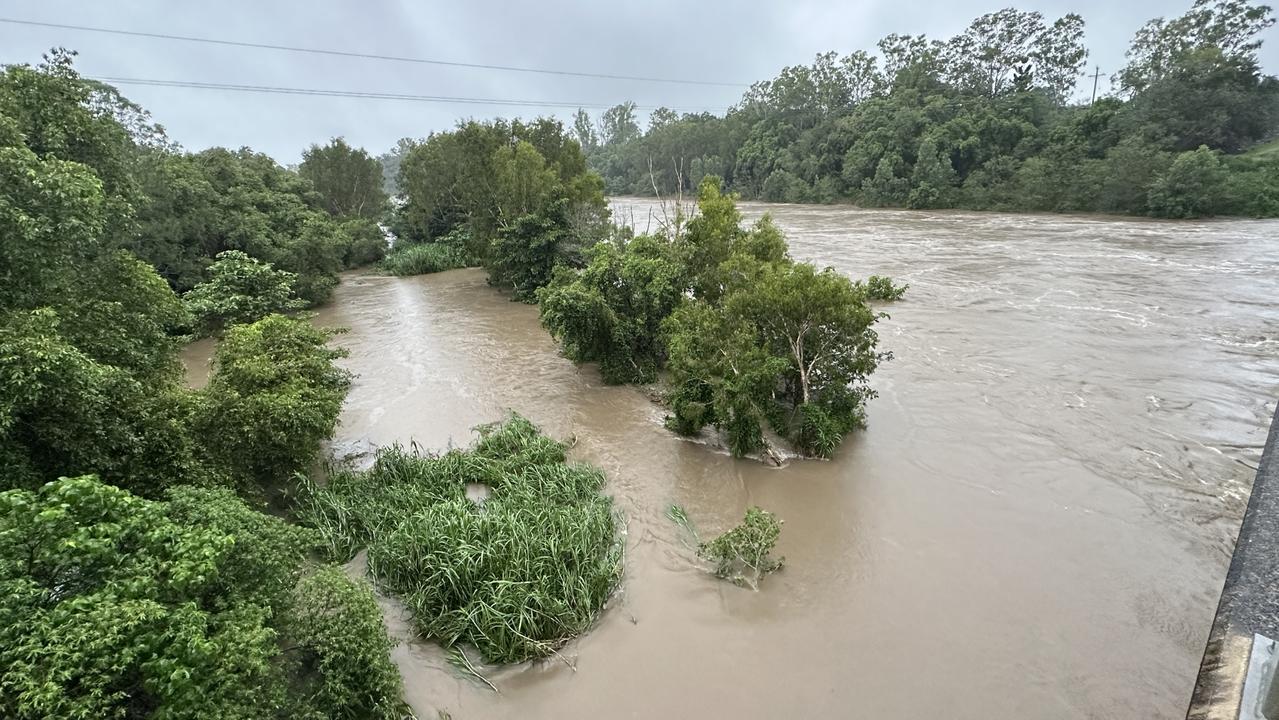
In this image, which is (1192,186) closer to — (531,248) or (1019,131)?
(1019,131)

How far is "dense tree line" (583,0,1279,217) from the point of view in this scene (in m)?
34.1

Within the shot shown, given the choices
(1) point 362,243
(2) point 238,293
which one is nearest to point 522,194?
(2) point 238,293

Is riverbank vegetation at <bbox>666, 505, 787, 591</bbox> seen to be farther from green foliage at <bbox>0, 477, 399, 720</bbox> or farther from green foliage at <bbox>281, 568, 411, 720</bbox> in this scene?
green foliage at <bbox>0, 477, 399, 720</bbox>

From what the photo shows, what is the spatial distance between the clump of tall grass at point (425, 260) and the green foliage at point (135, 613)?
86.1 ft

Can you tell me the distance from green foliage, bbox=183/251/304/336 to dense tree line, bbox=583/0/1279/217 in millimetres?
21862

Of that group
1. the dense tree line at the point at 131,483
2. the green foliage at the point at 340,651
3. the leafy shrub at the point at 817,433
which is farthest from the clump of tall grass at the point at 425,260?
the green foliage at the point at 340,651

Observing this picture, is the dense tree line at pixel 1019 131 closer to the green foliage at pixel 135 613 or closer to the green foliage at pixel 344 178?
the green foliage at pixel 344 178

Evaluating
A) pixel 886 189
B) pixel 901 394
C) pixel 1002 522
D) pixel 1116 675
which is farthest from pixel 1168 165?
pixel 1116 675

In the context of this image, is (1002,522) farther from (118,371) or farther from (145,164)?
Result: (145,164)

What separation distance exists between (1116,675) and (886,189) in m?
46.7

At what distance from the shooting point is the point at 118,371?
5.57m

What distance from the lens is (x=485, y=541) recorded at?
7012 millimetres

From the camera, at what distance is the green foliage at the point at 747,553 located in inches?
277

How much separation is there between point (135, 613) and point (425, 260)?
27771 mm
